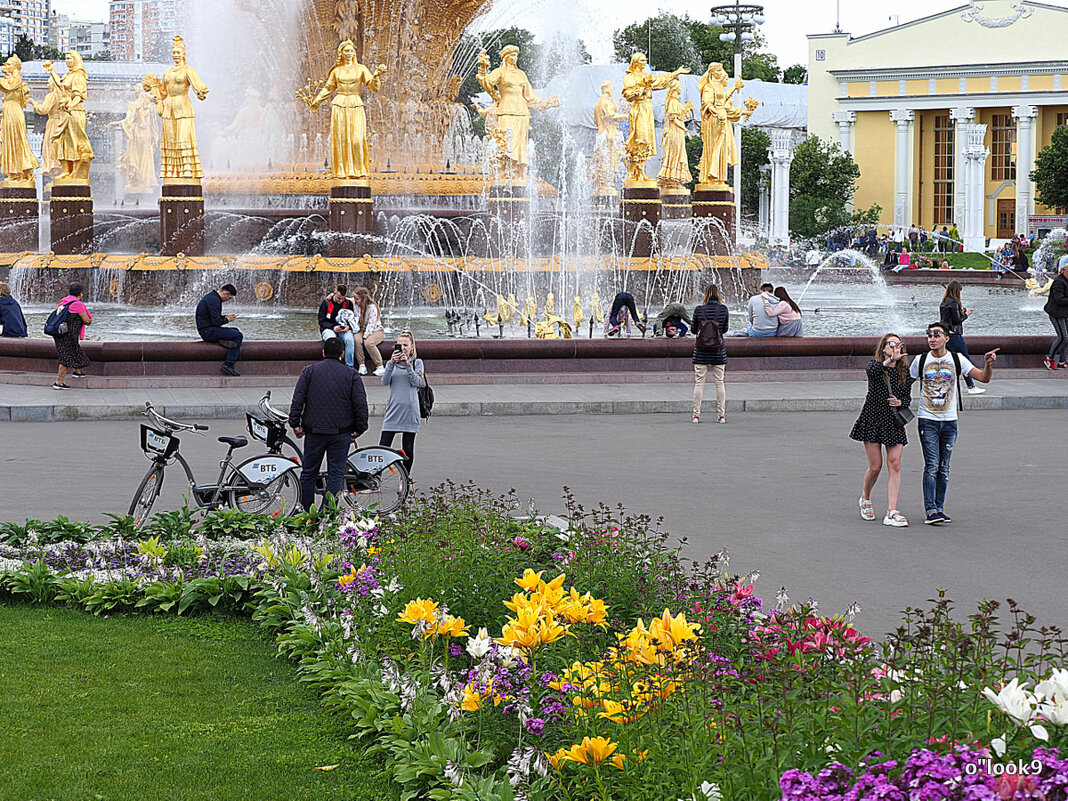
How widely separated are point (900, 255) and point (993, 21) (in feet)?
98.4

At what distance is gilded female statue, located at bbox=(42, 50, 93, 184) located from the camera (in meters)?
27.0

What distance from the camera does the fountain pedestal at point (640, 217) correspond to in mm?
26625

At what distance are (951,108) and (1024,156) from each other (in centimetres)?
509

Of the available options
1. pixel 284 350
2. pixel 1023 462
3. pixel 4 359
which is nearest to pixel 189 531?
pixel 1023 462

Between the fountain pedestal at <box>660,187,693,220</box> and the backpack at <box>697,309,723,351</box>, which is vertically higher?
the fountain pedestal at <box>660,187,693,220</box>

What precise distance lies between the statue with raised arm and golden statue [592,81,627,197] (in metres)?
5.74

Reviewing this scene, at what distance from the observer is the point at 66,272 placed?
25469 millimetres

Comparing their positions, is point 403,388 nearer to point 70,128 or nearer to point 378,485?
point 378,485

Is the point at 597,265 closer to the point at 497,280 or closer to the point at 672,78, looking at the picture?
the point at 497,280

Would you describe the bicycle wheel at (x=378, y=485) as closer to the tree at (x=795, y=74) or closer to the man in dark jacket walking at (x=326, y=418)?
the man in dark jacket walking at (x=326, y=418)

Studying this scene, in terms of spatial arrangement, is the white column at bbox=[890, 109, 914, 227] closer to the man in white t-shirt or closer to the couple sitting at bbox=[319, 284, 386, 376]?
the couple sitting at bbox=[319, 284, 386, 376]

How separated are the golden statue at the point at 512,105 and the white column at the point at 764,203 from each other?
49.5 meters

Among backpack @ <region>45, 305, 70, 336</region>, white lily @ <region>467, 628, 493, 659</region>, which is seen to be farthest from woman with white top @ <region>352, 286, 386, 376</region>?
white lily @ <region>467, 628, 493, 659</region>

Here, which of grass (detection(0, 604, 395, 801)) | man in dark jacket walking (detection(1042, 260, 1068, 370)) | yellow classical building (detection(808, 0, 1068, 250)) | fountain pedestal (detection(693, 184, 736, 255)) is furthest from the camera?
yellow classical building (detection(808, 0, 1068, 250))
